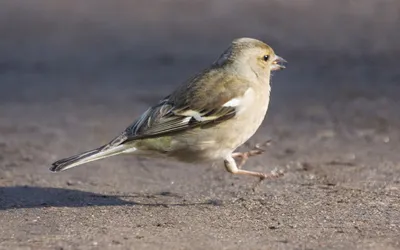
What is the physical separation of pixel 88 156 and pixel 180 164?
2.09 metres

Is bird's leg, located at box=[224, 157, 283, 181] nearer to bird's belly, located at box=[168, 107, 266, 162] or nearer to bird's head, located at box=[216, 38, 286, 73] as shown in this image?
bird's belly, located at box=[168, 107, 266, 162]

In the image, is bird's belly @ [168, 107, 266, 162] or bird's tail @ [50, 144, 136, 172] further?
bird's belly @ [168, 107, 266, 162]

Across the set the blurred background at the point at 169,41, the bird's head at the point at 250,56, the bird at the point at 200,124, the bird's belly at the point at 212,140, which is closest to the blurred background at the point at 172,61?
the blurred background at the point at 169,41

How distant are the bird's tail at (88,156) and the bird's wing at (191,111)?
0.21 feet

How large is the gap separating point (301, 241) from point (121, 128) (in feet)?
15.0

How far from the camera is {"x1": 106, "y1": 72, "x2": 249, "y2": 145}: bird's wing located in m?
7.33

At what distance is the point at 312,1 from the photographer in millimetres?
15922

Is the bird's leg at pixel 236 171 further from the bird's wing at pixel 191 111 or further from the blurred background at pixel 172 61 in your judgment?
the blurred background at pixel 172 61

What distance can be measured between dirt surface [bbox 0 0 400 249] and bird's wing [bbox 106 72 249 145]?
599 millimetres

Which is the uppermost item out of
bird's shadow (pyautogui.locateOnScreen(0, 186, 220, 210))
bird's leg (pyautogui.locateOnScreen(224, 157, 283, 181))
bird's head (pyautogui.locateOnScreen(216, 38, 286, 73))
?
bird's head (pyautogui.locateOnScreen(216, 38, 286, 73))

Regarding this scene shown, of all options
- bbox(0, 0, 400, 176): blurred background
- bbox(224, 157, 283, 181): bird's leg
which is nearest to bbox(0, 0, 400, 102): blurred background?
bbox(0, 0, 400, 176): blurred background

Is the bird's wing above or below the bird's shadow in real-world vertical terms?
above

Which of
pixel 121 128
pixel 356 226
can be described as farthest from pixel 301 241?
pixel 121 128

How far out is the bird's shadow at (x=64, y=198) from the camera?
7.47 m
